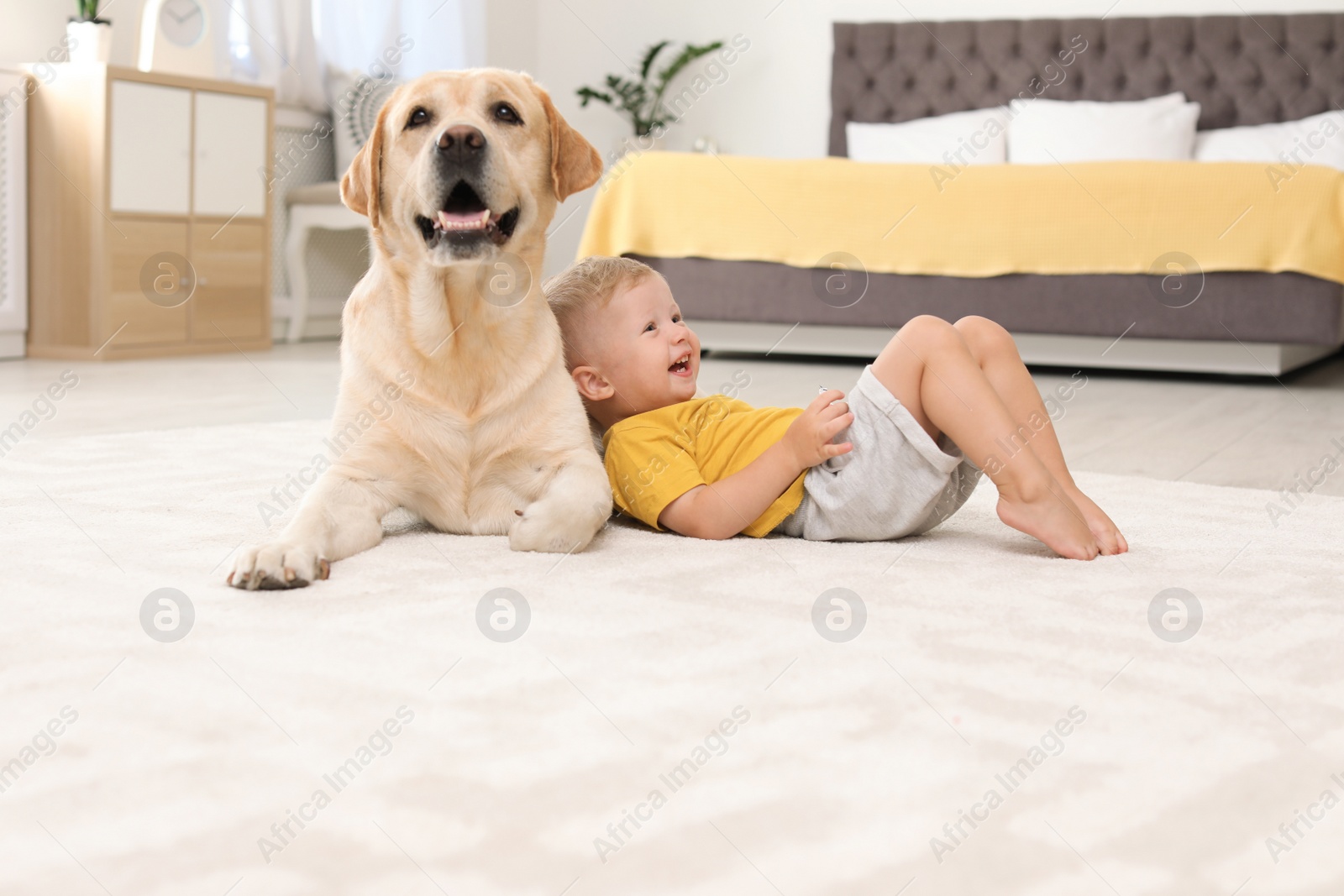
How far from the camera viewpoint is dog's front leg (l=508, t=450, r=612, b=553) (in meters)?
1.49

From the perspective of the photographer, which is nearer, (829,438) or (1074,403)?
(829,438)

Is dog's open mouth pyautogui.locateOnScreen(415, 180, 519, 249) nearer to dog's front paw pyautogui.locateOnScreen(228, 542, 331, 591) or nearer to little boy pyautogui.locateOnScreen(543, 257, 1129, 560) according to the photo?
little boy pyautogui.locateOnScreen(543, 257, 1129, 560)

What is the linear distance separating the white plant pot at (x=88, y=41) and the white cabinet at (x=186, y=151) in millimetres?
162

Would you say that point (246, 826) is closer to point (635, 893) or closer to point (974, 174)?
point (635, 893)

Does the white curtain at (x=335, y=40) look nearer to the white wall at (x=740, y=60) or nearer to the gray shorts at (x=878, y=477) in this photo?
the white wall at (x=740, y=60)

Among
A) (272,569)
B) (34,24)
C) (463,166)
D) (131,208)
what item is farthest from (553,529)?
(34,24)

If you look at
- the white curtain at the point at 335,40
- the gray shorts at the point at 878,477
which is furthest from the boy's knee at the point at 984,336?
the white curtain at the point at 335,40

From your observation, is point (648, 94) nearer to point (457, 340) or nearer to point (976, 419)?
point (457, 340)

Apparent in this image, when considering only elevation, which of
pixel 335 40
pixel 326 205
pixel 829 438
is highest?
pixel 335 40

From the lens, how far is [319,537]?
1428 mm

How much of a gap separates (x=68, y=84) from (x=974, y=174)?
3012 millimetres

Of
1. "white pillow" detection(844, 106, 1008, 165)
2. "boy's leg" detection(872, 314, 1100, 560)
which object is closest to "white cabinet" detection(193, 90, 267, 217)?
"white pillow" detection(844, 106, 1008, 165)

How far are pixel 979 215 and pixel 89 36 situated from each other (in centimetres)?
301

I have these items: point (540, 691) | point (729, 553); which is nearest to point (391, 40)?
point (729, 553)
